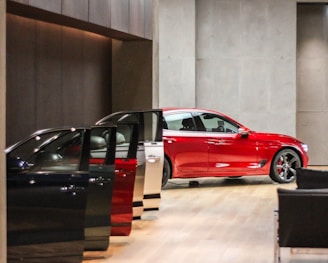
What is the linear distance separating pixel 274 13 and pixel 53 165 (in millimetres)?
12573

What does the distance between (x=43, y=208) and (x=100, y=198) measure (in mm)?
1128

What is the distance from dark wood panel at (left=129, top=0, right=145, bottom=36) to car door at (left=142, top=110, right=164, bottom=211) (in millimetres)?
1929

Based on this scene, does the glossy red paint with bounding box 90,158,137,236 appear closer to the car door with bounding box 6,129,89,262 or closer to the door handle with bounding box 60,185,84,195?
the car door with bounding box 6,129,89,262

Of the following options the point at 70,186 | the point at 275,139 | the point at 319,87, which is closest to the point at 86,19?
the point at 70,186

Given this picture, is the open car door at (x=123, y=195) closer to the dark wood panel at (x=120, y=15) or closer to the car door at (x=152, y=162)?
the car door at (x=152, y=162)

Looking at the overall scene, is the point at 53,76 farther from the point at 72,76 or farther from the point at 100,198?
the point at 100,198

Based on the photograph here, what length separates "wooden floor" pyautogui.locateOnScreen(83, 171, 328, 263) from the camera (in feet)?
25.9

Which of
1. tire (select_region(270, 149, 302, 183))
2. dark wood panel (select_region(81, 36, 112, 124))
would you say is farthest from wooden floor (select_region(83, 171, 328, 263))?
dark wood panel (select_region(81, 36, 112, 124))

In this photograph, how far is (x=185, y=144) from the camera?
44.9 ft

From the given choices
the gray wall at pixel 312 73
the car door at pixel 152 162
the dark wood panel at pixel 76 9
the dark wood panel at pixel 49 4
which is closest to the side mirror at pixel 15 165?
the dark wood panel at pixel 49 4

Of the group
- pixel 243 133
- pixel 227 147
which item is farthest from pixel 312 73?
pixel 227 147

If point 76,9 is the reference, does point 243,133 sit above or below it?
below

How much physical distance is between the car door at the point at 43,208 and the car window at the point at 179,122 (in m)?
6.90

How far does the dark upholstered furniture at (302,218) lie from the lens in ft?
21.4
